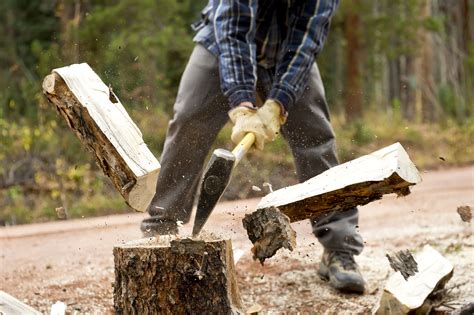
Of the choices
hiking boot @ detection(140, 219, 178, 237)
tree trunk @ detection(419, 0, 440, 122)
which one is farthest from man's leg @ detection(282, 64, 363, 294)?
tree trunk @ detection(419, 0, 440, 122)

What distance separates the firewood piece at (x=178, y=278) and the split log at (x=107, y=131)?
281 mm

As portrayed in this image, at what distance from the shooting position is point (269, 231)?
302 cm

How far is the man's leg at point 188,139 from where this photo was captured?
A: 14.0 ft

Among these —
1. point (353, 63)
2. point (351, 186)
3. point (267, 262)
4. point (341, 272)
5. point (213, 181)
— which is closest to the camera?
point (351, 186)

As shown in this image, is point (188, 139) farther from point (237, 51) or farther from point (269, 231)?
point (269, 231)

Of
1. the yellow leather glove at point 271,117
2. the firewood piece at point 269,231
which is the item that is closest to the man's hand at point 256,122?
the yellow leather glove at point 271,117

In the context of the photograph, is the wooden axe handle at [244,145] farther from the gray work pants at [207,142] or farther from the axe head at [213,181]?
the gray work pants at [207,142]

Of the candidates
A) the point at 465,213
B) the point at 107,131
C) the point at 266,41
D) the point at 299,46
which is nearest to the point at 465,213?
the point at 465,213

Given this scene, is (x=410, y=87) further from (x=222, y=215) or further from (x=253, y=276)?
(x=253, y=276)

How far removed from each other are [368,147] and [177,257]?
9737 mm

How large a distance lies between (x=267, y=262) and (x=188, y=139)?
48.0 inches

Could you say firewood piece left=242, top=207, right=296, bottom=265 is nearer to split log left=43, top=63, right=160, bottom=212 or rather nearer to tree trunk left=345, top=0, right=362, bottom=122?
split log left=43, top=63, right=160, bottom=212

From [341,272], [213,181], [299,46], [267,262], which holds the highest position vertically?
[299,46]

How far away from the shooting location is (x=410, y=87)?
61.5 feet
